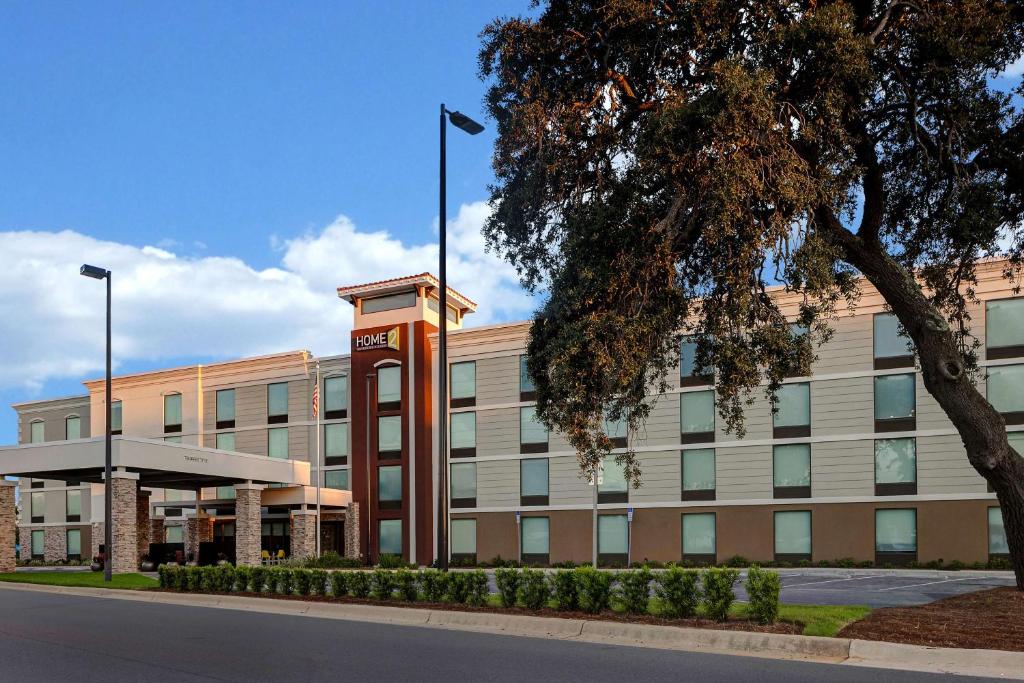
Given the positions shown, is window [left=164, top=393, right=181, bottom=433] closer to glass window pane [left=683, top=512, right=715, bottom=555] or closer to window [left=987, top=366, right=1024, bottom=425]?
glass window pane [left=683, top=512, right=715, bottom=555]

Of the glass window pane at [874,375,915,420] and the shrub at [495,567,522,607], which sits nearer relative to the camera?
the shrub at [495,567,522,607]

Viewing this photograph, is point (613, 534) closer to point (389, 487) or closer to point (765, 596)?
point (389, 487)

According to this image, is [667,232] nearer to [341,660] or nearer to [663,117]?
[663,117]

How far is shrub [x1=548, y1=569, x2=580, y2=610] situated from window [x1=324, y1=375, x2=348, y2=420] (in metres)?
39.7

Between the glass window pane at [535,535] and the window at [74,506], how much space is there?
33287 millimetres

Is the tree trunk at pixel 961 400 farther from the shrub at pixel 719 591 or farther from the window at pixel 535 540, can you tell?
the window at pixel 535 540

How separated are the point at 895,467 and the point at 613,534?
44.0ft

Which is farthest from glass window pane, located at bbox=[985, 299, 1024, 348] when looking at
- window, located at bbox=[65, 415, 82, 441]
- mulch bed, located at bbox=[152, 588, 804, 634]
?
window, located at bbox=[65, 415, 82, 441]

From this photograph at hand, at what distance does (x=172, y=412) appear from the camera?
6150cm

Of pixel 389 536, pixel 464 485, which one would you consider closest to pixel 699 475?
pixel 464 485

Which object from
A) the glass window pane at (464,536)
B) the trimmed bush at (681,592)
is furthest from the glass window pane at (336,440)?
the trimmed bush at (681,592)

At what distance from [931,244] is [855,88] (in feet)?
17.4

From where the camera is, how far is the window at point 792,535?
43688 mm

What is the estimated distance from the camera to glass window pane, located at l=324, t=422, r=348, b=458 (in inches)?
2176
